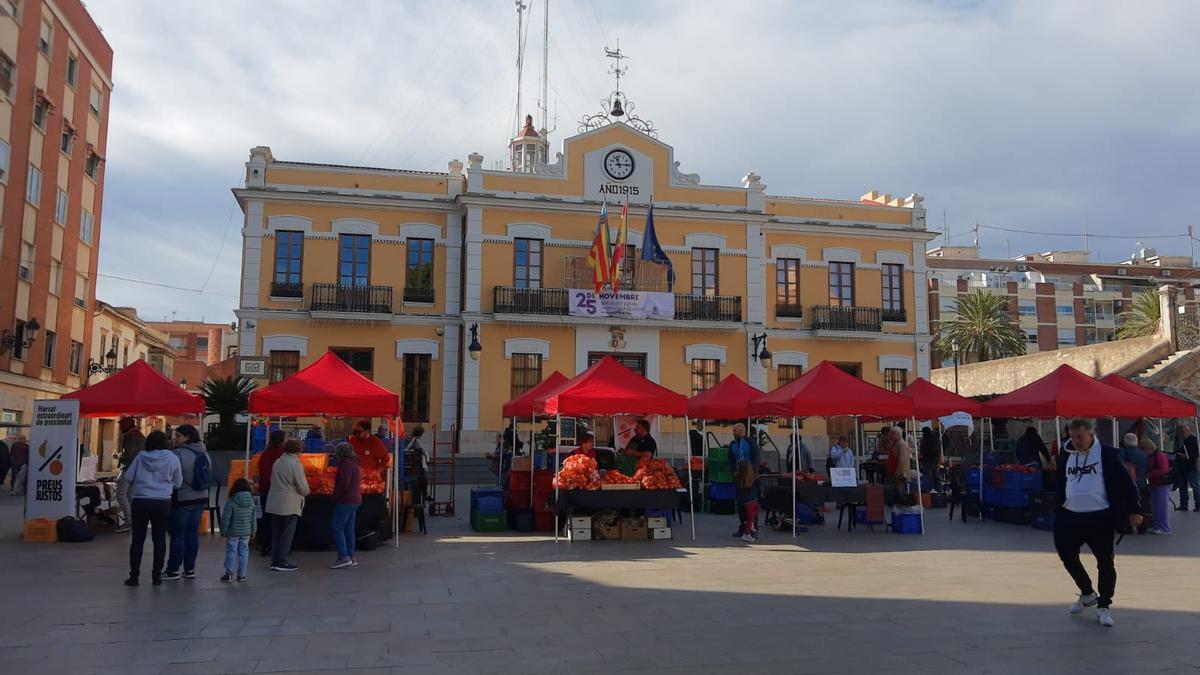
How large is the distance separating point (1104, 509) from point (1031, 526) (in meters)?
7.97

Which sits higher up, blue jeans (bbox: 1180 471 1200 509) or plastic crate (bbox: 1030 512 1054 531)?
blue jeans (bbox: 1180 471 1200 509)

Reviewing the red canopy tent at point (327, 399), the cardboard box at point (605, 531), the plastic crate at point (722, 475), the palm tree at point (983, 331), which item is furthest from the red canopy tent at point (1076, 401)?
the palm tree at point (983, 331)

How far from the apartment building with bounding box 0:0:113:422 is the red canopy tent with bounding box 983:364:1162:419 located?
2573 centimetres

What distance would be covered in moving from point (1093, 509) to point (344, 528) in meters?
7.81

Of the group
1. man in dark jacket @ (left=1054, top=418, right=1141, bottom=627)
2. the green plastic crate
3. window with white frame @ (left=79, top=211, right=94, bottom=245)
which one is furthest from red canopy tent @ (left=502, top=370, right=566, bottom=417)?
window with white frame @ (left=79, top=211, right=94, bottom=245)

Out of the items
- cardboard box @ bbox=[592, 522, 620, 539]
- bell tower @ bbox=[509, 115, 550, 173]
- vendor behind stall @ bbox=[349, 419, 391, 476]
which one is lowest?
cardboard box @ bbox=[592, 522, 620, 539]

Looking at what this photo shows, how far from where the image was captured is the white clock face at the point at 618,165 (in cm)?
2830

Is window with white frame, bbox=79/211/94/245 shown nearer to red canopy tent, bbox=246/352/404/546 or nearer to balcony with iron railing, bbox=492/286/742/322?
balcony with iron railing, bbox=492/286/742/322

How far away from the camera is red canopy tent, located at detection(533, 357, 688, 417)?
13.4 metres

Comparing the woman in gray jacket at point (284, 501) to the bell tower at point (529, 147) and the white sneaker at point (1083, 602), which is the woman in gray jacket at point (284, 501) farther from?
the bell tower at point (529, 147)

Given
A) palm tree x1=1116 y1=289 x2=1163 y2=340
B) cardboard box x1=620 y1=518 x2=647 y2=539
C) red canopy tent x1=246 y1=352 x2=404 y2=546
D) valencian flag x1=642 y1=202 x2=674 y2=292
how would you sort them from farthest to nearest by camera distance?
palm tree x1=1116 y1=289 x2=1163 y2=340, valencian flag x1=642 y1=202 x2=674 y2=292, cardboard box x1=620 y1=518 x2=647 y2=539, red canopy tent x1=246 y1=352 x2=404 y2=546

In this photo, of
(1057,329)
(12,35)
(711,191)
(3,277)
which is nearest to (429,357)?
(711,191)

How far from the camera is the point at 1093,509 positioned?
7.67m

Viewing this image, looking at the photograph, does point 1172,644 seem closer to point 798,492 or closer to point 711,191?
point 798,492
